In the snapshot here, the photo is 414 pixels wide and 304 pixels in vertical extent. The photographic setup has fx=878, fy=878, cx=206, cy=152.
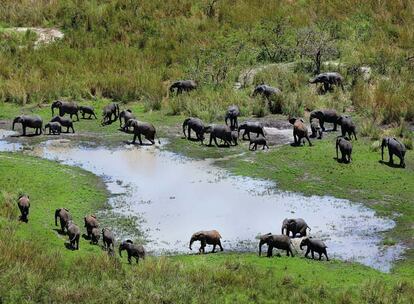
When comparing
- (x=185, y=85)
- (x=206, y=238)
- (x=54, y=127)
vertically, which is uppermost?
(x=185, y=85)

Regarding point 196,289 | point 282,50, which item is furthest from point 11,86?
point 196,289

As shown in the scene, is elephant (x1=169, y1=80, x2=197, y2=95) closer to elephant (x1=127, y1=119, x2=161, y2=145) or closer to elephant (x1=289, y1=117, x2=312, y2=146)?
elephant (x1=127, y1=119, x2=161, y2=145)

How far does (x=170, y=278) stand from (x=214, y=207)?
6.50 meters

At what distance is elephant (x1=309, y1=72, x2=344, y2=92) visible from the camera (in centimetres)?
3791

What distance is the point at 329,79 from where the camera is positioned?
3788 centimetres

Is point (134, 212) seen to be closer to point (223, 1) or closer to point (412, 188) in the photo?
point (412, 188)

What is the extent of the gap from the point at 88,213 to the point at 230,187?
4.69m

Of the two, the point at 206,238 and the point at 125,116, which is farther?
the point at 125,116

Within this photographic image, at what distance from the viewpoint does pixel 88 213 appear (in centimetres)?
2392

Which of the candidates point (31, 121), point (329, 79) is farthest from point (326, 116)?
point (31, 121)

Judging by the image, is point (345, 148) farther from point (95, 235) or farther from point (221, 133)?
point (95, 235)

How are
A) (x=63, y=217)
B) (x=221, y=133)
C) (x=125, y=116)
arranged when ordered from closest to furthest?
(x=63, y=217) < (x=221, y=133) < (x=125, y=116)

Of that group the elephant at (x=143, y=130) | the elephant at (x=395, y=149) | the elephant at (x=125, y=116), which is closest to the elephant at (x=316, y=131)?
the elephant at (x=395, y=149)

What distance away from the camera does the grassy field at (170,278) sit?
1731 centimetres
